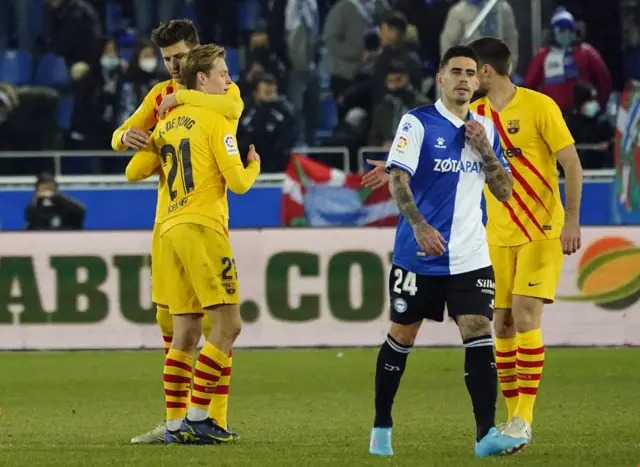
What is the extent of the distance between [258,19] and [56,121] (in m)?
3.15

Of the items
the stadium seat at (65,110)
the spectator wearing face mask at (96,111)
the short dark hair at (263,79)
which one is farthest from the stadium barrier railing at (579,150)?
the stadium seat at (65,110)

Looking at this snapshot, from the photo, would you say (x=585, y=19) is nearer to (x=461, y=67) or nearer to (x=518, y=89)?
(x=518, y=89)

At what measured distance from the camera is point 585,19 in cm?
1833

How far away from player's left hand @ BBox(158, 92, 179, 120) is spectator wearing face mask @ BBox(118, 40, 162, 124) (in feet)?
33.1

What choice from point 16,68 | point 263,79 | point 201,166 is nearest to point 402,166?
point 201,166

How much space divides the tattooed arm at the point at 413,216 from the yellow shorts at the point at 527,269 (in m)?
1.19

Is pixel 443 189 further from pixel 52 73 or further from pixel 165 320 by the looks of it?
pixel 52 73

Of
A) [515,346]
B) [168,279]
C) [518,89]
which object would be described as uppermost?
[518,89]

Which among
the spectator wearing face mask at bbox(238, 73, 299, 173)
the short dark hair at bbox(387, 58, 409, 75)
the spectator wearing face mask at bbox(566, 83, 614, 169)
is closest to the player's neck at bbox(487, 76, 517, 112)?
the spectator wearing face mask at bbox(566, 83, 614, 169)

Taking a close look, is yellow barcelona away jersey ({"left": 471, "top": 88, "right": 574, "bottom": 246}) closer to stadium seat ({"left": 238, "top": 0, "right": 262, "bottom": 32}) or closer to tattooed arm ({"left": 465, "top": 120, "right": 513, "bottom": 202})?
tattooed arm ({"left": 465, "top": 120, "right": 513, "bottom": 202})

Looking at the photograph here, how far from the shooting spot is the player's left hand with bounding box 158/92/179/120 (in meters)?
7.59

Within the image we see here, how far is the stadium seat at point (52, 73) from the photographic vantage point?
18797 mm

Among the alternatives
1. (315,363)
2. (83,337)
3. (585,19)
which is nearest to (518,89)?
(315,363)

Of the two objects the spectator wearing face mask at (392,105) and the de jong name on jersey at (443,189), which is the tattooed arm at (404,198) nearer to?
the de jong name on jersey at (443,189)
